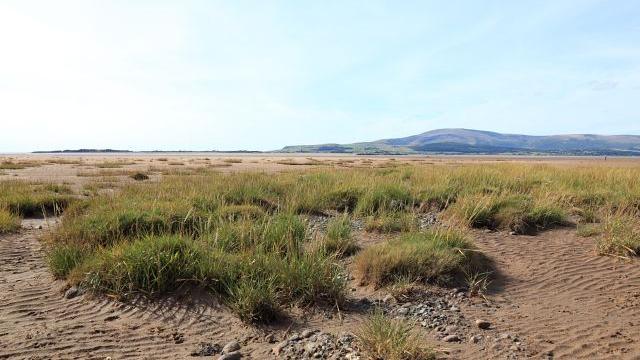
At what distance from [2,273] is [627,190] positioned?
45.8 feet

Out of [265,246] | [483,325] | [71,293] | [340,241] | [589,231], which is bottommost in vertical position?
[483,325]

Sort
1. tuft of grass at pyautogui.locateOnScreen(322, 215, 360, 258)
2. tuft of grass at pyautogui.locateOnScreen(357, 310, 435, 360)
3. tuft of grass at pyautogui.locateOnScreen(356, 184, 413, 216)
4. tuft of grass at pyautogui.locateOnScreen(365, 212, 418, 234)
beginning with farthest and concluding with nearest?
1. tuft of grass at pyautogui.locateOnScreen(356, 184, 413, 216)
2. tuft of grass at pyautogui.locateOnScreen(365, 212, 418, 234)
3. tuft of grass at pyautogui.locateOnScreen(322, 215, 360, 258)
4. tuft of grass at pyautogui.locateOnScreen(357, 310, 435, 360)

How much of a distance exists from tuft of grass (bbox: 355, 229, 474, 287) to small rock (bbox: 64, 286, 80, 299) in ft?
11.2

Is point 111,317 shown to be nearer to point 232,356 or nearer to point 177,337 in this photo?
point 177,337

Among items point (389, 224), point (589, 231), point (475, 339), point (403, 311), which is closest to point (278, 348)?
point (403, 311)

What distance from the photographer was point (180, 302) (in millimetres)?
5258

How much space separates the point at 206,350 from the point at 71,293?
216cm

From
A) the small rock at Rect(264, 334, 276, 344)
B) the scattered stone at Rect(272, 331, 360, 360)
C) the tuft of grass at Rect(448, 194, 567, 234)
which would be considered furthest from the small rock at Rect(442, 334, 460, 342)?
the tuft of grass at Rect(448, 194, 567, 234)

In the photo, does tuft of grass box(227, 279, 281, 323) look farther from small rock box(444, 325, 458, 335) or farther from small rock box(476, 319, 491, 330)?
small rock box(476, 319, 491, 330)

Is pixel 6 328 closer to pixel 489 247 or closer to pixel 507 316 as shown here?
pixel 507 316

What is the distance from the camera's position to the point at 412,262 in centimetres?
612

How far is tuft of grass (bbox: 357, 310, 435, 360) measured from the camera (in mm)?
3803

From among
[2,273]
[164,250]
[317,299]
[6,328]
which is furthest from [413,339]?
[2,273]

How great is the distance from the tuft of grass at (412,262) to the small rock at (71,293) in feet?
11.2
